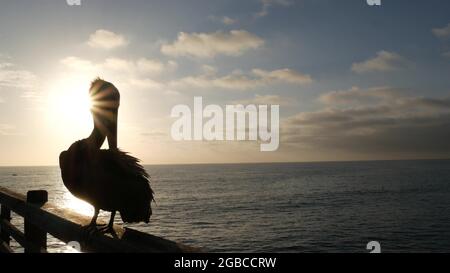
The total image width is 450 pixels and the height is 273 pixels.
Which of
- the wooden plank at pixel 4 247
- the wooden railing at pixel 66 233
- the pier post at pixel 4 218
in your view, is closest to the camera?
the wooden railing at pixel 66 233

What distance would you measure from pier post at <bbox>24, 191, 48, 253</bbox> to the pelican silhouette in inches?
30.1

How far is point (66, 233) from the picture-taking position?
Answer: 292 centimetres

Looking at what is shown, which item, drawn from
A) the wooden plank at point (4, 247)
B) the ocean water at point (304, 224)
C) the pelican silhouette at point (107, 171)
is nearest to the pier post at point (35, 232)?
the pelican silhouette at point (107, 171)

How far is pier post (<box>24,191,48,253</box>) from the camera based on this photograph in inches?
156

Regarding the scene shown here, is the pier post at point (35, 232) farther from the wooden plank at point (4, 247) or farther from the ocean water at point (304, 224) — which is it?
the ocean water at point (304, 224)

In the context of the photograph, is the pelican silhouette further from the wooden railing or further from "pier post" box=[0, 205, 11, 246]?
"pier post" box=[0, 205, 11, 246]

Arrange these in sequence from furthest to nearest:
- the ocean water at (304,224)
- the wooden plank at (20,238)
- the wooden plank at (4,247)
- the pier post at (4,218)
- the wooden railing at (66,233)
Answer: the ocean water at (304,224) < the pier post at (4,218) < the wooden plank at (4,247) < the wooden plank at (20,238) < the wooden railing at (66,233)

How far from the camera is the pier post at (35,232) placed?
3.96m

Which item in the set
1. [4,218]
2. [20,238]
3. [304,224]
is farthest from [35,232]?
[304,224]

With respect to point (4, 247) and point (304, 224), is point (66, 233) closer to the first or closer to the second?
point (4, 247)

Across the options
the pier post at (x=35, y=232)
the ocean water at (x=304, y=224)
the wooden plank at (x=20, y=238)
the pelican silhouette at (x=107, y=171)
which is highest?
the pelican silhouette at (x=107, y=171)

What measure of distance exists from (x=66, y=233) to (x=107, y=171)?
2.04 ft

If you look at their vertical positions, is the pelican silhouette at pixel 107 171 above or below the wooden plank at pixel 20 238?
above
